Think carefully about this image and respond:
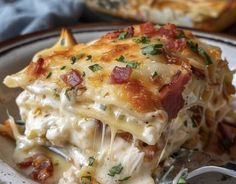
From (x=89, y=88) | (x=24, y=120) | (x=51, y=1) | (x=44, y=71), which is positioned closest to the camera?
(x=89, y=88)

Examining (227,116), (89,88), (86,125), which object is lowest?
(227,116)

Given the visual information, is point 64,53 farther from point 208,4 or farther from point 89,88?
point 208,4

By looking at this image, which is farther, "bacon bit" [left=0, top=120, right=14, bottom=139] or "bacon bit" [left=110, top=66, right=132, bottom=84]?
"bacon bit" [left=0, top=120, right=14, bottom=139]

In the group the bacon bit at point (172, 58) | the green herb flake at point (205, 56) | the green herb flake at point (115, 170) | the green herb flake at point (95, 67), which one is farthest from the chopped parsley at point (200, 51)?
the green herb flake at point (115, 170)

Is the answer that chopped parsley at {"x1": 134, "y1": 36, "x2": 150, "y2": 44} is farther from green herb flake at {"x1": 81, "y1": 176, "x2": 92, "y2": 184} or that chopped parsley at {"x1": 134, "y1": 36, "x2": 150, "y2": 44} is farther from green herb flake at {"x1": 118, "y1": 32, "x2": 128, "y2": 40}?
green herb flake at {"x1": 81, "y1": 176, "x2": 92, "y2": 184}

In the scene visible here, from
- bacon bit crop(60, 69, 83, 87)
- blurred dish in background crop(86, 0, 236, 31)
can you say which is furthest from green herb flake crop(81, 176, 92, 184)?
blurred dish in background crop(86, 0, 236, 31)

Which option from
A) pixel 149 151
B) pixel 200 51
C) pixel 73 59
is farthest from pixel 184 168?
pixel 73 59

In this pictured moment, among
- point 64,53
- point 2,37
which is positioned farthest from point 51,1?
point 64,53
